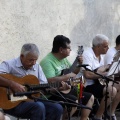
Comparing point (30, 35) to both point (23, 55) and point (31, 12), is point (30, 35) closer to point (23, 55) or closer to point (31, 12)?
point (31, 12)

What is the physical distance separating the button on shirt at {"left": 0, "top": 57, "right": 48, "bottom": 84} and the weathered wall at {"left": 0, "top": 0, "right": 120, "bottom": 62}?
1.17 m

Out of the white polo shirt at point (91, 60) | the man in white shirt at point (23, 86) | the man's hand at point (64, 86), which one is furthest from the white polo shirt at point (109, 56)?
the man in white shirt at point (23, 86)

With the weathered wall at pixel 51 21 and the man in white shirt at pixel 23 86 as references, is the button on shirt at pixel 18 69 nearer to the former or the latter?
the man in white shirt at pixel 23 86

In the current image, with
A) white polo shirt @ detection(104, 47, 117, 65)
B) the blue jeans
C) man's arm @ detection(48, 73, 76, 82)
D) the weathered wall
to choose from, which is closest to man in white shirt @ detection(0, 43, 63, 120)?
the blue jeans

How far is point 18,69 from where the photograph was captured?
5.88m

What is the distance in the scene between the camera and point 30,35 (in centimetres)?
753

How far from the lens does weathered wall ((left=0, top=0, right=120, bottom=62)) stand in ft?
23.5

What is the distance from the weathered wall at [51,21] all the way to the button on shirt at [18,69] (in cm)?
117

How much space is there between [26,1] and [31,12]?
0.22 m

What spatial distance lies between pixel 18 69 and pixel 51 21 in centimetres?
225

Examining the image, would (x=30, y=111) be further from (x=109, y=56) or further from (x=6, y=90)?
(x=109, y=56)

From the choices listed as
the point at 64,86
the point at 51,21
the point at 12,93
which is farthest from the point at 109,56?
the point at 12,93

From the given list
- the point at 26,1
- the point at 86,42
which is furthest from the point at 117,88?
the point at 26,1

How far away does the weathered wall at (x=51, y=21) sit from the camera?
7168 mm
